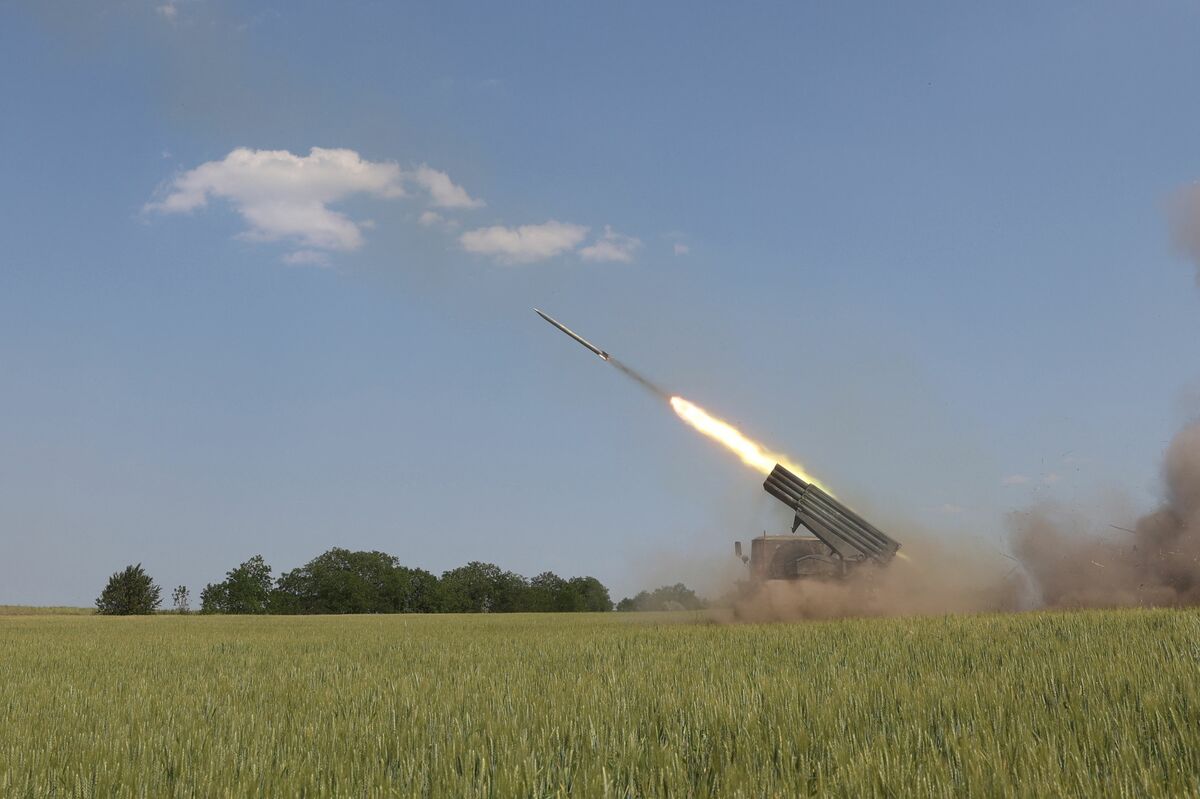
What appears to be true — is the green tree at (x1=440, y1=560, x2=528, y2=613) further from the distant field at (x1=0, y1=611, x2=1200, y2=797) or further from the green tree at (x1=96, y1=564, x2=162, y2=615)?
the distant field at (x1=0, y1=611, x2=1200, y2=797)

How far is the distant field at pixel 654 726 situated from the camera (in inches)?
203

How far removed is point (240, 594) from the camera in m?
125

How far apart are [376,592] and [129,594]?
3152 centimetres

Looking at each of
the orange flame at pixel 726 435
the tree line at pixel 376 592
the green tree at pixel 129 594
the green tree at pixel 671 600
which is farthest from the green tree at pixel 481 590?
the orange flame at pixel 726 435

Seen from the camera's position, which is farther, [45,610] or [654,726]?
[45,610]

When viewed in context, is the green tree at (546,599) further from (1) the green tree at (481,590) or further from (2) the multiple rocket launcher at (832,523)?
(2) the multiple rocket launcher at (832,523)

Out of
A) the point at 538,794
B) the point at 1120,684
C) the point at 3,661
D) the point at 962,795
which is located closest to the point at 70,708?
the point at 538,794

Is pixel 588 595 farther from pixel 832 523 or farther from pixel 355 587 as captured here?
pixel 832 523

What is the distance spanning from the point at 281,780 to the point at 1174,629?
14.6m

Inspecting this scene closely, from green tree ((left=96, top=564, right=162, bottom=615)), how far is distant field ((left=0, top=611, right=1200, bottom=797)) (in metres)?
101

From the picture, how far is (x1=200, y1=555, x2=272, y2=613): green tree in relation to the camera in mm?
123938

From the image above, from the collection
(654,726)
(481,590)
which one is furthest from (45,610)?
(654,726)

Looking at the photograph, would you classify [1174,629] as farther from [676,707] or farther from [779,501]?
[779,501]

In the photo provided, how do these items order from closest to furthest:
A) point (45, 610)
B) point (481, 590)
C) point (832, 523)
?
1. point (832, 523)
2. point (45, 610)
3. point (481, 590)
